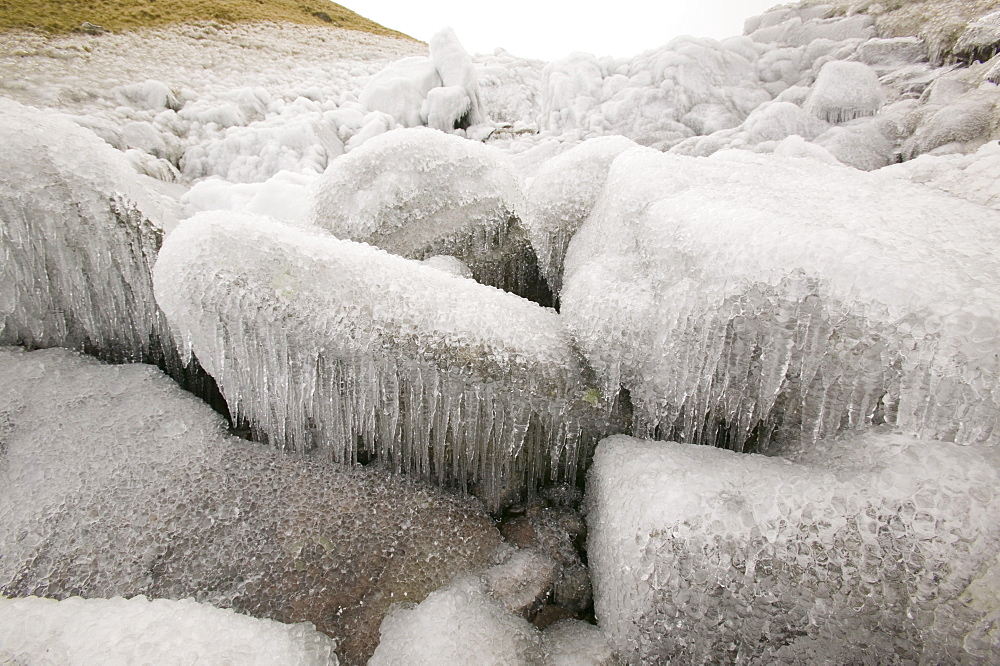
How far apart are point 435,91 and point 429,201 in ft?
18.4

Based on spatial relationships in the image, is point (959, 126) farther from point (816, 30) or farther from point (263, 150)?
point (263, 150)

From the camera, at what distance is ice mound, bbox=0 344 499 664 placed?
5.78 ft

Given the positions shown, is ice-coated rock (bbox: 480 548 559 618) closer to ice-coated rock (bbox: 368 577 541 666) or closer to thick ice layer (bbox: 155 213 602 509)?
ice-coated rock (bbox: 368 577 541 666)

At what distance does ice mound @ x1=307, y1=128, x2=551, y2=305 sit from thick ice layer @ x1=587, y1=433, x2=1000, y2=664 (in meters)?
1.95

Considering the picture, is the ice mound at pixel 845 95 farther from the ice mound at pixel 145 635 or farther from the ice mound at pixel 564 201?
the ice mound at pixel 145 635

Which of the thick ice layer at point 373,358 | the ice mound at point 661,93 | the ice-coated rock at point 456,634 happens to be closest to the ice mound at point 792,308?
the thick ice layer at point 373,358

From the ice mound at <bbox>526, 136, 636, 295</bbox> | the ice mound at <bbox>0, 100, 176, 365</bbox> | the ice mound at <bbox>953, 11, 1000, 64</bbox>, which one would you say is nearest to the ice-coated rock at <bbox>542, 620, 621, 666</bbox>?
the ice mound at <bbox>526, 136, 636, 295</bbox>

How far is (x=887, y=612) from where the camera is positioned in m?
1.34

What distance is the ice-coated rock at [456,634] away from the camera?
63.0 inches

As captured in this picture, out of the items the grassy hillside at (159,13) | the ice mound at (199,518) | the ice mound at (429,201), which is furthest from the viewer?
the grassy hillside at (159,13)

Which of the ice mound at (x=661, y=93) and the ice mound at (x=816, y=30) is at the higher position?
the ice mound at (x=816, y=30)

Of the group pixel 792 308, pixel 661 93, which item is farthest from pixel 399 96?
pixel 792 308

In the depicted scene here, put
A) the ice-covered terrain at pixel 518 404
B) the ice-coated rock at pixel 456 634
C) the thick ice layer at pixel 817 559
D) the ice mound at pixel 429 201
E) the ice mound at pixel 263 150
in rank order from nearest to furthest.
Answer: the thick ice layer at pixel 817 559 → the ice-covered terrain at pixel 518 404 → the ice-coated rock at pixel 456 634 → the ice mound at pixel 429 201 → the ice mound at pixel 263 150

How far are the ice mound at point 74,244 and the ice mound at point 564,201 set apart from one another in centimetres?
216
